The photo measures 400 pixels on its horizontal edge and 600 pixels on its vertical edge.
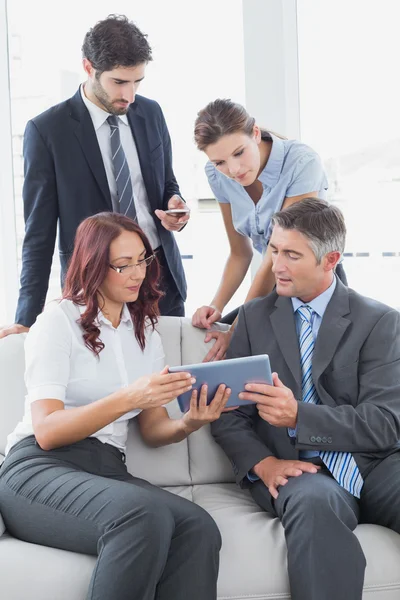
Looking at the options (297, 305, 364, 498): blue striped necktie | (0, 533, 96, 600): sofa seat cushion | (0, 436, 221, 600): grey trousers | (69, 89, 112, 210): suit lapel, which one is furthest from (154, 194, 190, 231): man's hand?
(0, 533, 96, 600): sofa seat cushion

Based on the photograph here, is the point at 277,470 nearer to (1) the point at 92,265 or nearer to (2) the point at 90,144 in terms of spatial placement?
(1) the point at 92,265

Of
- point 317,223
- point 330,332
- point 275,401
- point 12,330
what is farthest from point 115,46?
point 275,401

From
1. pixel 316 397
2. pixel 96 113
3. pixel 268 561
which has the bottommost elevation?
pixel 268 561

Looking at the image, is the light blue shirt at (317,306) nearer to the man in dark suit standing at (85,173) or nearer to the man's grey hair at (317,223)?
the man's grey hair at (317,223)

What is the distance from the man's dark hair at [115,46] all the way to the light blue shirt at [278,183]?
53 cm

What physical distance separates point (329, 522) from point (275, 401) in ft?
1.18

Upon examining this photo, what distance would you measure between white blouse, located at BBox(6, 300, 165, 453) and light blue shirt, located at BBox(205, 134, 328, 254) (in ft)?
2.15

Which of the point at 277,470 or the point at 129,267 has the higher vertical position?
the point at 129,267

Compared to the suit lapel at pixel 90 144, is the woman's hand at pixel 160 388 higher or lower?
lower

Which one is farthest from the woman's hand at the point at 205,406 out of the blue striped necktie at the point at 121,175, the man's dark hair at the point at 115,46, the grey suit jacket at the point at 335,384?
the man's dark hair at the point at 115,46

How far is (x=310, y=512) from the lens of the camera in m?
1.92

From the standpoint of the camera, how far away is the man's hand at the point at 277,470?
212 centimetres

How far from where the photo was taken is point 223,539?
2018 mm

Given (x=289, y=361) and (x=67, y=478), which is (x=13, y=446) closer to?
(x=67, y=478)
